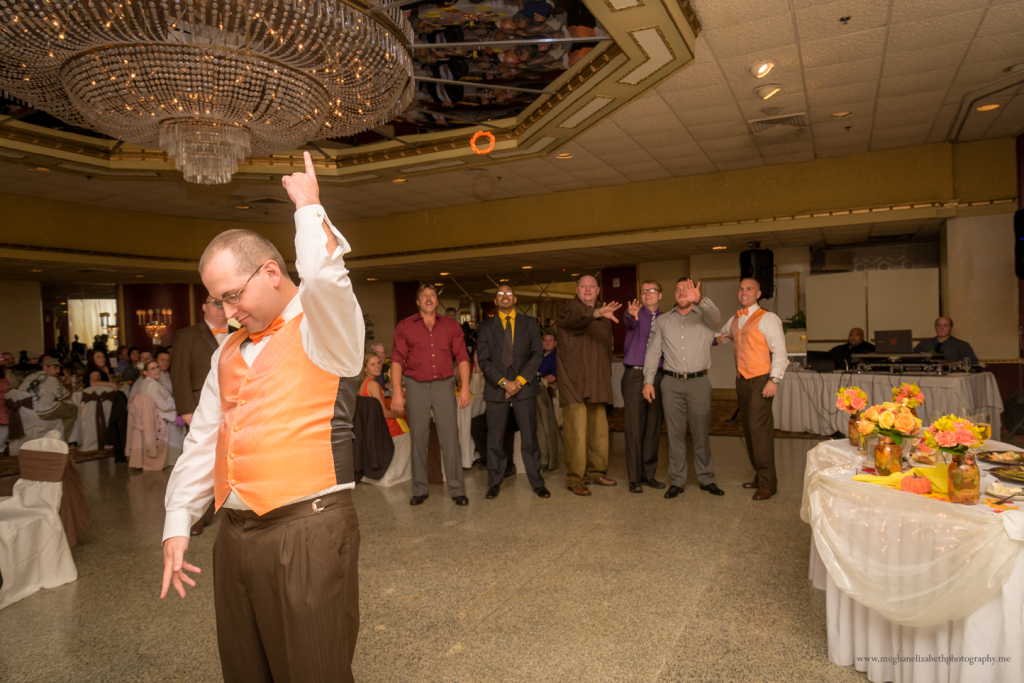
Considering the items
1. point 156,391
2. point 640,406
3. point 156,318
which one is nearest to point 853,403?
point 640,406

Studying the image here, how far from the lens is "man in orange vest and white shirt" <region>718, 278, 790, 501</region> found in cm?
448

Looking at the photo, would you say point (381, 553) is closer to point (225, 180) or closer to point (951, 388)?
point (225, 180)

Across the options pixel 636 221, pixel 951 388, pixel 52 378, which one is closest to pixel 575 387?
pixel 951 388

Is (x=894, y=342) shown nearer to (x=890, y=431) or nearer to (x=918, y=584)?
(x=890, y=431)

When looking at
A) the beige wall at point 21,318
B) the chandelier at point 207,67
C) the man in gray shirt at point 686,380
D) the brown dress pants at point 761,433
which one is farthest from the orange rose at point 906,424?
the beige wall at point 21,318

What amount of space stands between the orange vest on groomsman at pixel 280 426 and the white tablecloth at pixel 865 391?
20.2 feet

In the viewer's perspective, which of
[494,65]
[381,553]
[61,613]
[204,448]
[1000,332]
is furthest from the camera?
[1000,332]

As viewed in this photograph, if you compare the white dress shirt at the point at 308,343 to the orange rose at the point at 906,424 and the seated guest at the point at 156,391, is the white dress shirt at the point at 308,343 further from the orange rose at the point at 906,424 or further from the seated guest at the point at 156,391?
the seated guest at the point at 156,391

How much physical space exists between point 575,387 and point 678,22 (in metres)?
2.81

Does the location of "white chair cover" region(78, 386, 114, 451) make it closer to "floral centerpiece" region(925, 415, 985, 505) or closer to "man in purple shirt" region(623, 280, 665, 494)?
"man in purple shirt" region(623, 280, 665, 494)

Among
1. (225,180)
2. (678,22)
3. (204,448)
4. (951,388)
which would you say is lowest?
(951,388)

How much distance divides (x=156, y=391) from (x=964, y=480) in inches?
276

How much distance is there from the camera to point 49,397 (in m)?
7.27

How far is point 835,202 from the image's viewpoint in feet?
Result: 27.9
